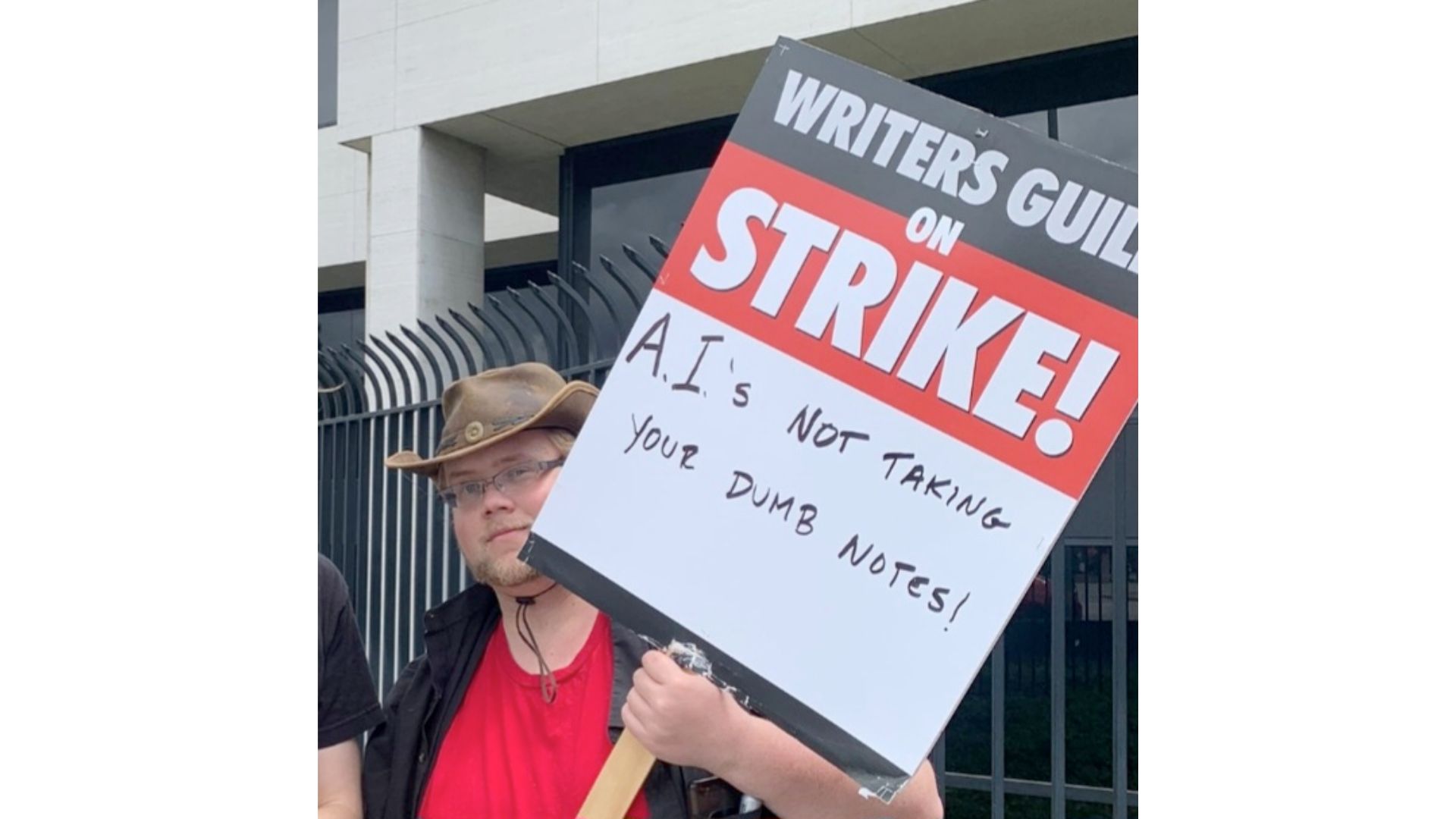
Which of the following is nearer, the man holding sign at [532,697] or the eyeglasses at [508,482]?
the man holding sign at [532,697]

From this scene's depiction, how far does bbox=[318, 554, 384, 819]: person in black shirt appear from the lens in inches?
70.9

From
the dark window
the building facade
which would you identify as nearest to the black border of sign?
the building facade

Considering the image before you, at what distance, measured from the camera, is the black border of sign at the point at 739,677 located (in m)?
1.40

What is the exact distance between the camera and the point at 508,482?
1828 mm

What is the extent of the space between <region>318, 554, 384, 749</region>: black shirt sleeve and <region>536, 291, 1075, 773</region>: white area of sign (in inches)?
19.0

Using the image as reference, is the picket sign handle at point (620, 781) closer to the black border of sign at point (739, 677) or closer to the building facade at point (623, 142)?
the black border of sign at point (739, 677)

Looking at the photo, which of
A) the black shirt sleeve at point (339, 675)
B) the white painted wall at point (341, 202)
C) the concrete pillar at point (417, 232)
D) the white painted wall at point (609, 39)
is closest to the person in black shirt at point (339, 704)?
the black shirt sleeve at point (339, 675)

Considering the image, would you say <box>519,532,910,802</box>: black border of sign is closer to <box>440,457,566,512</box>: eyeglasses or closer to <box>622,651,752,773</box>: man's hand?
<box>622,651,752,773</box>: man's hand

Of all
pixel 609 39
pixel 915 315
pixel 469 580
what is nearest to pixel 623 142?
pixel 609 39

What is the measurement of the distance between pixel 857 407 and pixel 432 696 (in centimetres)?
77

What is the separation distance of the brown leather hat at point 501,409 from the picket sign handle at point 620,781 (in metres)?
0.50

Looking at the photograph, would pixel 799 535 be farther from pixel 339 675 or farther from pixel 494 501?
pixel 339 675
